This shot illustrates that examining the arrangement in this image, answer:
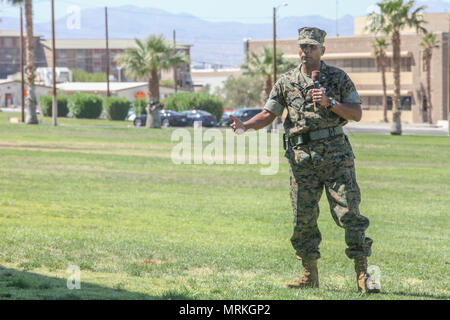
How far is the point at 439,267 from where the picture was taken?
947cm

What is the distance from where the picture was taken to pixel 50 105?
2790 inches

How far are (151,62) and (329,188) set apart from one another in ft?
165

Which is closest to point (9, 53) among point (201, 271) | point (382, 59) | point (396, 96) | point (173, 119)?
point (382, 59)

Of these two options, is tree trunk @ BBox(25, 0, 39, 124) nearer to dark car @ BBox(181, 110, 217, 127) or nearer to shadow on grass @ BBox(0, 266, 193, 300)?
dark car @ BBox(181, 110, 217, 127)

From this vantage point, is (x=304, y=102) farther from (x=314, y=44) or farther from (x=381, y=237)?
(x=381, y=237)

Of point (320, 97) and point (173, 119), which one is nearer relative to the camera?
point (320, 97)

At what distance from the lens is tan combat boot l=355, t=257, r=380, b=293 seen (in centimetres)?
682

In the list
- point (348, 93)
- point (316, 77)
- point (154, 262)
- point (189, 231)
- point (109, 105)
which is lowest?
point (189, 231)

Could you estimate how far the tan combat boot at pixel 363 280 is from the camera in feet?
22.4

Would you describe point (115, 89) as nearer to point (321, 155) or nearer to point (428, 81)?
point (428, 81)

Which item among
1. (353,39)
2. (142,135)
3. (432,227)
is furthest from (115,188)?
(353,39)

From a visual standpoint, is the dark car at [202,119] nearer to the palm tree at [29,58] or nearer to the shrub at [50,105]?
the palm tree at [29,58]

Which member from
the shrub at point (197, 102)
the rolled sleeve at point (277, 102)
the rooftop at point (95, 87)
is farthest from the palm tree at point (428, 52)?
the rolled sleeve at point (277, 102)

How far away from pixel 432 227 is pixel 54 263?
25.7 ft
